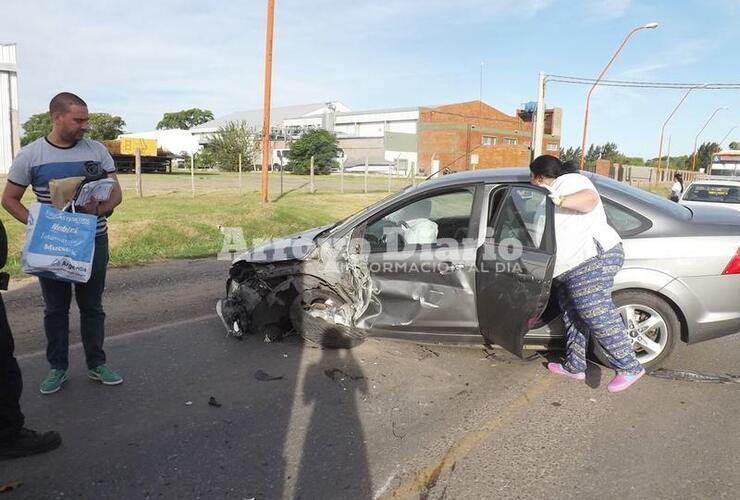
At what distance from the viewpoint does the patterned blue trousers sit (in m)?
3.69

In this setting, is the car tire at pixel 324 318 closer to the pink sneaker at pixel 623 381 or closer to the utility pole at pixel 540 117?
the pink sneaker at pixel 623 381

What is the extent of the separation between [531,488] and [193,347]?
3088 millimetres

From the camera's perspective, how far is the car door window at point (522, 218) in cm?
395

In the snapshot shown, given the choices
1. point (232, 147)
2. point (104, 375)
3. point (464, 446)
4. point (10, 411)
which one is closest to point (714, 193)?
point (464, 446)

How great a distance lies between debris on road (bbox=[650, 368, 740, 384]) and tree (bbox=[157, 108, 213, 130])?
115m

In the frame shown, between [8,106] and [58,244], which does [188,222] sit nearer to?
[58,244]

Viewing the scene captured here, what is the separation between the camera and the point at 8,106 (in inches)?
1286

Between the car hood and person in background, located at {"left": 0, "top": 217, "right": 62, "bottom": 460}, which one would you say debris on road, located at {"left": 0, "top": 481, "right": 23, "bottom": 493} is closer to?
person in background, located at {"left": 0, "top": 217, "right": 62, "bottom": 460}

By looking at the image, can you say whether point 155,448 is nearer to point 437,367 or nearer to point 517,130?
point 437,367

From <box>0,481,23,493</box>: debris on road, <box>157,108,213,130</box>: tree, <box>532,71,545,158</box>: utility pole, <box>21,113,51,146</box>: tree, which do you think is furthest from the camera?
<box>157,108,213,130</box>: tree

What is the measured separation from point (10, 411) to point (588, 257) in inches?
140

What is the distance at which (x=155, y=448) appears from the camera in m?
3.10

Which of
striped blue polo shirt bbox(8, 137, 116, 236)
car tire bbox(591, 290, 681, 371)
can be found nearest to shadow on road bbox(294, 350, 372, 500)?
car tire bbox(591, 290, 681, 371)

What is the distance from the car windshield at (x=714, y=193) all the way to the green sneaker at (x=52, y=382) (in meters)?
13.9
